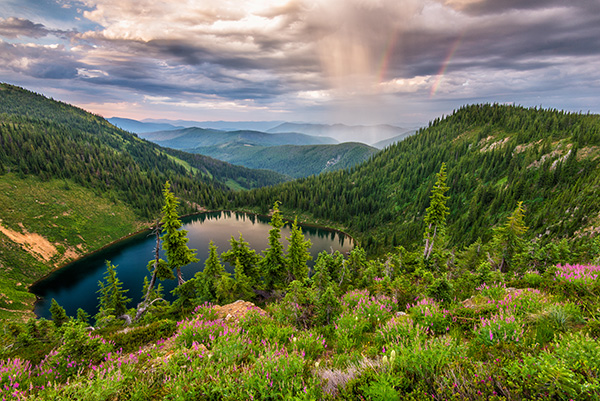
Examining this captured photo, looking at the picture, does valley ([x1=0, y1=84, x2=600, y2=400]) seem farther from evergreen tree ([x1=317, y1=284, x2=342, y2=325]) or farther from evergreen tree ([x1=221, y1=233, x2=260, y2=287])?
evergreen tree ([x1=221, y1=233, x2=260, y2=287])

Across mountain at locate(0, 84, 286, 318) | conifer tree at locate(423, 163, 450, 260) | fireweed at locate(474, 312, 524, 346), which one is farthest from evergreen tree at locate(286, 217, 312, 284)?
mountain at locate(0, 84, 286, 318)

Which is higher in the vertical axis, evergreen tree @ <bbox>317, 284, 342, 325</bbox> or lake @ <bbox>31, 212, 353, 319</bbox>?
evergreen tree @ <bbox>317, 284, 342, 325</bbox>

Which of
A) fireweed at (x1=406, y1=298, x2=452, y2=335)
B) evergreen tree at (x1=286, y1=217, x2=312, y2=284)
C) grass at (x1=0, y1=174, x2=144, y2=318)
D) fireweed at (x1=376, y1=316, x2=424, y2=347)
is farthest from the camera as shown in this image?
grass at (x1=0, y1=174, x2=144, y2=318)

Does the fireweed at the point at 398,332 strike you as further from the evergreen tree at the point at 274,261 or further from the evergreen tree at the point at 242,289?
the evergreen tree at the point at 274,261

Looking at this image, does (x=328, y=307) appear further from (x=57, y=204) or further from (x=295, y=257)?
(x=57, y=204)

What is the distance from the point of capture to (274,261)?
33094 mm

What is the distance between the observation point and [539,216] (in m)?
64.8

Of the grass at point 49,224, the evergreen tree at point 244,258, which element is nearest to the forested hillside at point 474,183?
the evergreen tree at point 244,258

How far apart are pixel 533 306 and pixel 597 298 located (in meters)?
1.63

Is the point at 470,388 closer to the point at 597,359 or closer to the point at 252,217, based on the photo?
the point at 597,359

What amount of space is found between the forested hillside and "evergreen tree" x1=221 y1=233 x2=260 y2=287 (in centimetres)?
6483

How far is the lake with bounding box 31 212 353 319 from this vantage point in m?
55.9

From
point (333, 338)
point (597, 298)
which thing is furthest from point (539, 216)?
point (333, 338)

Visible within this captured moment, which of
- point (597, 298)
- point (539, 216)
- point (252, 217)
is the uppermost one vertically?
point (597, 298)
